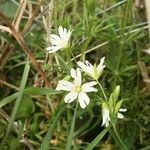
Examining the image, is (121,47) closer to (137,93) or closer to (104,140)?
(137,93)

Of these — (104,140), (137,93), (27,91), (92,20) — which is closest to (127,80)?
(137,93)

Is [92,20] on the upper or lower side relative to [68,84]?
upper

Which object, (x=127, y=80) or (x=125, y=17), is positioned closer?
(x=125, y=17)

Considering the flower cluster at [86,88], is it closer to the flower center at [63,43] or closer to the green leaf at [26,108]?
the flower center at [63,43]

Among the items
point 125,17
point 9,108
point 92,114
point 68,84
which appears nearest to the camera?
point 68,84

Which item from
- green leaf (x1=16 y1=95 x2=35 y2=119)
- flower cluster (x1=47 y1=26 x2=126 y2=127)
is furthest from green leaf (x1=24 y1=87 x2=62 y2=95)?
green leaf (x1=16 y1=95 x2=35 y2=119)

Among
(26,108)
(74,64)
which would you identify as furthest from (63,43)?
(26,108)

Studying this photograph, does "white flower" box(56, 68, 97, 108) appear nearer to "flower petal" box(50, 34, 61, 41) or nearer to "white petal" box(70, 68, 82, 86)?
"white petal" box(70, 68, 82, 86)
